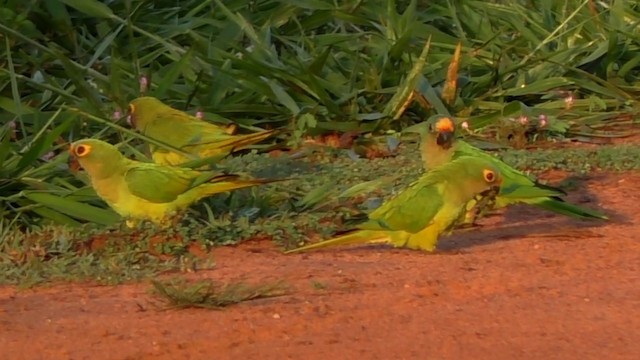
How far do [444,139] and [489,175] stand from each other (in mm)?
689

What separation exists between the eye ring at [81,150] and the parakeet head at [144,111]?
2.44 feet

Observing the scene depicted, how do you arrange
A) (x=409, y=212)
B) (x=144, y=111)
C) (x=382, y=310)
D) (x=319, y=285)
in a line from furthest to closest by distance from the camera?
1. (x=144, y=111)
2. (x=409, y=212)
3. (x=319, y=285)
4. (x=382, y=310)

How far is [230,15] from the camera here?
759 centimetres

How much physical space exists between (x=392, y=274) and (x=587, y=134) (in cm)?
302

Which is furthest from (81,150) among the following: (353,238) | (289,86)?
(289,86)

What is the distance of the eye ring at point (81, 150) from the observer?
5137 mm

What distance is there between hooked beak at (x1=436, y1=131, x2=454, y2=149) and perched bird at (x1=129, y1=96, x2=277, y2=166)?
28.9 inches

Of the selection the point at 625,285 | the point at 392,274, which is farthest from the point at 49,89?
Result: the point at 625,285

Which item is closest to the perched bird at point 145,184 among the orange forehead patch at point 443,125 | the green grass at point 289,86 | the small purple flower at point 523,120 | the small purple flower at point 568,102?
the green grass at point 289,86

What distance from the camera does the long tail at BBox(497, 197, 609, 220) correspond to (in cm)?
529

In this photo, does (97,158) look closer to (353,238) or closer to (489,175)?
(353,238)

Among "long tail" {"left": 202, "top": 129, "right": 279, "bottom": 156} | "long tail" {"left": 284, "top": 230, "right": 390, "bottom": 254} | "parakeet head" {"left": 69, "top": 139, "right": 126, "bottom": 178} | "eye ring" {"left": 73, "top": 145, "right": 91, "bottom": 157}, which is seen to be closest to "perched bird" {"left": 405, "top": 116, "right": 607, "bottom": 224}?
"long tail" {"left": 284, "top": 230, "right": 390, "bottom": 254}

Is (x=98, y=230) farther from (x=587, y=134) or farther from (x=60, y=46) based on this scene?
(x=587, y=134)

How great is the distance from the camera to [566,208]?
532 centimetres
